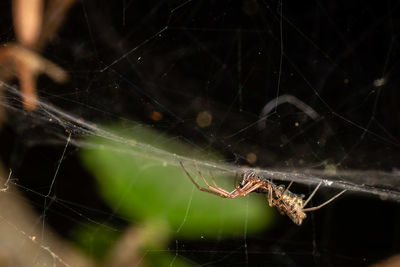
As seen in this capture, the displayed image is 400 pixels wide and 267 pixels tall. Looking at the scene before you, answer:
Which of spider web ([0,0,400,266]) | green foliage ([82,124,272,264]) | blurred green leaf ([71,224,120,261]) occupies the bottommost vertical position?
blurred green leaf ([71,224,120,261])

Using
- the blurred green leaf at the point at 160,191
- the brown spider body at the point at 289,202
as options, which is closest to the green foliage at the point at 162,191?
the blurred green leaf at the point at 160,191

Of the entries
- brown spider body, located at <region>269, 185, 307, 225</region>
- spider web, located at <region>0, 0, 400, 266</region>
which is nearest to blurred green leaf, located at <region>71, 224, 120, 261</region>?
spider web, located at <region>0, 0, 400, 266</region>

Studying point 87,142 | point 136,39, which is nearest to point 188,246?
point 87,142

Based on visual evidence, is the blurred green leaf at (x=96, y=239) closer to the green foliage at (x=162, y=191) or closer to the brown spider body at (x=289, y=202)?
the green foliage at (x=162, y=191)

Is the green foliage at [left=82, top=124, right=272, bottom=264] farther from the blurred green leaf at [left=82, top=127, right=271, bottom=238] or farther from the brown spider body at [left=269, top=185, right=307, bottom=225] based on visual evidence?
the brown spider body at [left=269, top=185, right=307, bottom=225]

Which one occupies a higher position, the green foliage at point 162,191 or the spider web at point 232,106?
the spider web at point 232,106

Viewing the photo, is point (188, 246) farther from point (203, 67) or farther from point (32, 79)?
point (32, 79)
